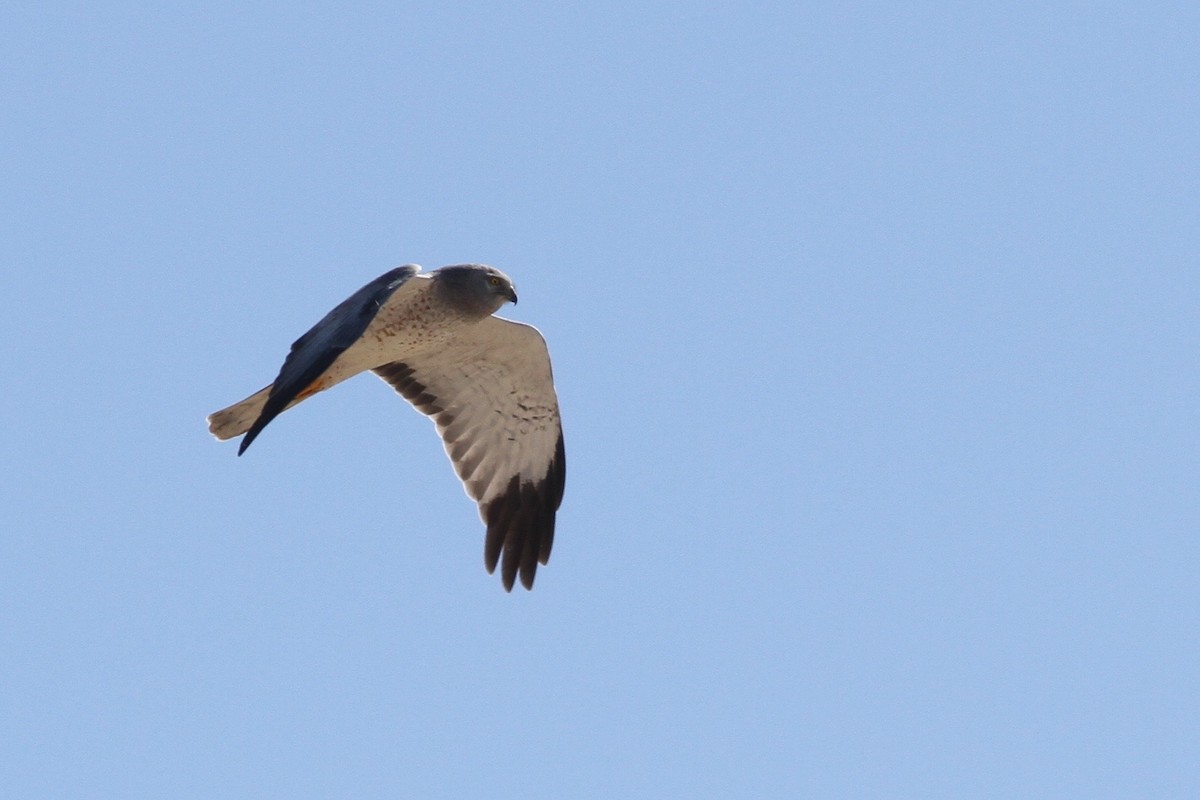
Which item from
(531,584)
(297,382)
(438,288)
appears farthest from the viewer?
(531,584)

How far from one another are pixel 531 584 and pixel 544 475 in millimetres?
850

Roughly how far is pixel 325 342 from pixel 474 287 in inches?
46.9

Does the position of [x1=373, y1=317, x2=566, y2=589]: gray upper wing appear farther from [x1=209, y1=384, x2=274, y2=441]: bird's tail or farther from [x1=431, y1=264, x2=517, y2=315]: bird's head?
[x1=209, y1=384, x2=274, y2=441]: bird's tail

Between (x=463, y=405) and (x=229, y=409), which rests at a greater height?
(x=463, y=405)

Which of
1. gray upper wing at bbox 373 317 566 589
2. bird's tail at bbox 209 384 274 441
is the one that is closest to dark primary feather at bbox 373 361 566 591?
gray upper wing at bbox 373 317 566 589

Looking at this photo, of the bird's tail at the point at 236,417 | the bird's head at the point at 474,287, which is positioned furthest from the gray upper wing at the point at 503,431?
the bird's tail at the point at 236,417

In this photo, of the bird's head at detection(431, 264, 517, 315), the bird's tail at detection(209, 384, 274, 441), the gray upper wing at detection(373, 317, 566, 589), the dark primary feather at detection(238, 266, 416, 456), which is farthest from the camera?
the gray upper wing at detection(373, 317, 566, 589)

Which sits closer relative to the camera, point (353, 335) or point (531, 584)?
point (353, 335)

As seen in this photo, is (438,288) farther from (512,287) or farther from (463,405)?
(463,405)

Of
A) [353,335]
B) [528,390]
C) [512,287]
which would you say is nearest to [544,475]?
[528,390]

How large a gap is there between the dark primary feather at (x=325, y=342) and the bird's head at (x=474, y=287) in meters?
0.23

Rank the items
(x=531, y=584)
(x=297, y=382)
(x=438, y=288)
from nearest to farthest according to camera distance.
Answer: (x=297, y=382) → (x=438, y=288) → (x=531, y=584)

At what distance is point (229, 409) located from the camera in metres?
12.6

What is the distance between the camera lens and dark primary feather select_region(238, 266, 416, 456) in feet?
36.4
